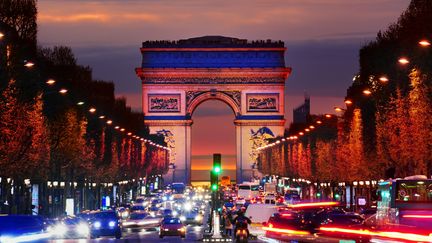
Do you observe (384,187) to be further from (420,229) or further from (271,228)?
(271,228)

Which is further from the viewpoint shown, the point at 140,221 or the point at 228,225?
the point at 140,221

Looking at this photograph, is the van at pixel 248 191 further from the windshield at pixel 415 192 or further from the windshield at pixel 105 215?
the windshield at pixel 415 192

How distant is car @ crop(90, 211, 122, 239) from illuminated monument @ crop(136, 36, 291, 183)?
11235cm

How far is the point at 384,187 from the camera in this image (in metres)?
38.9

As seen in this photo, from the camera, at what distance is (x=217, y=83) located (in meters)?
171

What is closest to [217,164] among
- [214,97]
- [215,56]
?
[215,56]

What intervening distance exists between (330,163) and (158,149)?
62.9 m

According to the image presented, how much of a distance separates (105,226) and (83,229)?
3.61 ft

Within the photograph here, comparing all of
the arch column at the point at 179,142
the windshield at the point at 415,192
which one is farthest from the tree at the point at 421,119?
the arch column at the point at 179,142

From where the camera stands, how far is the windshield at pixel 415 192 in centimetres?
3631

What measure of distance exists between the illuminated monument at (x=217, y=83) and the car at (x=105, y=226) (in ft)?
369

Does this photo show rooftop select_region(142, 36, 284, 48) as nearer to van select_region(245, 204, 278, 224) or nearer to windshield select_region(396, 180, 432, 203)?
van select_region(245, 204, 278, 224)

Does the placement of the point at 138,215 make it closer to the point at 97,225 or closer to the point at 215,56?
the point at 97,225

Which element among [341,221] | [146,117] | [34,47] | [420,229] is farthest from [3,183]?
[146,117]
